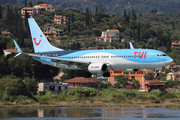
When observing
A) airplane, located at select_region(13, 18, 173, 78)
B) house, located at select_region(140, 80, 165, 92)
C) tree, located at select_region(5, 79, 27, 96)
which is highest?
airplane, located at select_region(13, 18, 173, 78)

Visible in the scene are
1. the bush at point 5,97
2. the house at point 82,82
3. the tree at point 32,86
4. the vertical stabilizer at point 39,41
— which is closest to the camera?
the vertical stabilizer at point 39,41

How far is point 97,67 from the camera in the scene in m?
70.5

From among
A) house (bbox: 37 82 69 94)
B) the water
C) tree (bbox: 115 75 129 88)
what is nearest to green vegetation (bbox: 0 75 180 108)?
house (bbox: 37 82 69 94)

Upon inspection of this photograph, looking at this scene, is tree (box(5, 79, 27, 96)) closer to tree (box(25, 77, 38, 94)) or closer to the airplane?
tree (box(25, 77, 38, 94))

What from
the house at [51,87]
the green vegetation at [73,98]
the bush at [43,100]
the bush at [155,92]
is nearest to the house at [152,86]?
the bush at [155,92]

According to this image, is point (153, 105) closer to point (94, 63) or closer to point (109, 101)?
point (109, 101)

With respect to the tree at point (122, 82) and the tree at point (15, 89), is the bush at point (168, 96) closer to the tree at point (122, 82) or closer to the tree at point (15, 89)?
the tree at point (15, 89)

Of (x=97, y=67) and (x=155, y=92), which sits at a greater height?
(x=97, y=67)

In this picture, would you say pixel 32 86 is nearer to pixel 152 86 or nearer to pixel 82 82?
pixel 82 82

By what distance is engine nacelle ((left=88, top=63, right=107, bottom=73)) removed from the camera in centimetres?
7028

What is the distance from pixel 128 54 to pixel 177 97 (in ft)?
228

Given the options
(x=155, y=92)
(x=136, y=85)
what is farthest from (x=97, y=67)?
(x=136, y=85)

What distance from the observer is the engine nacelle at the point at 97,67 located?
70.3 meters

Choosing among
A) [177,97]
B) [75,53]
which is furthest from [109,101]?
[75,53]
